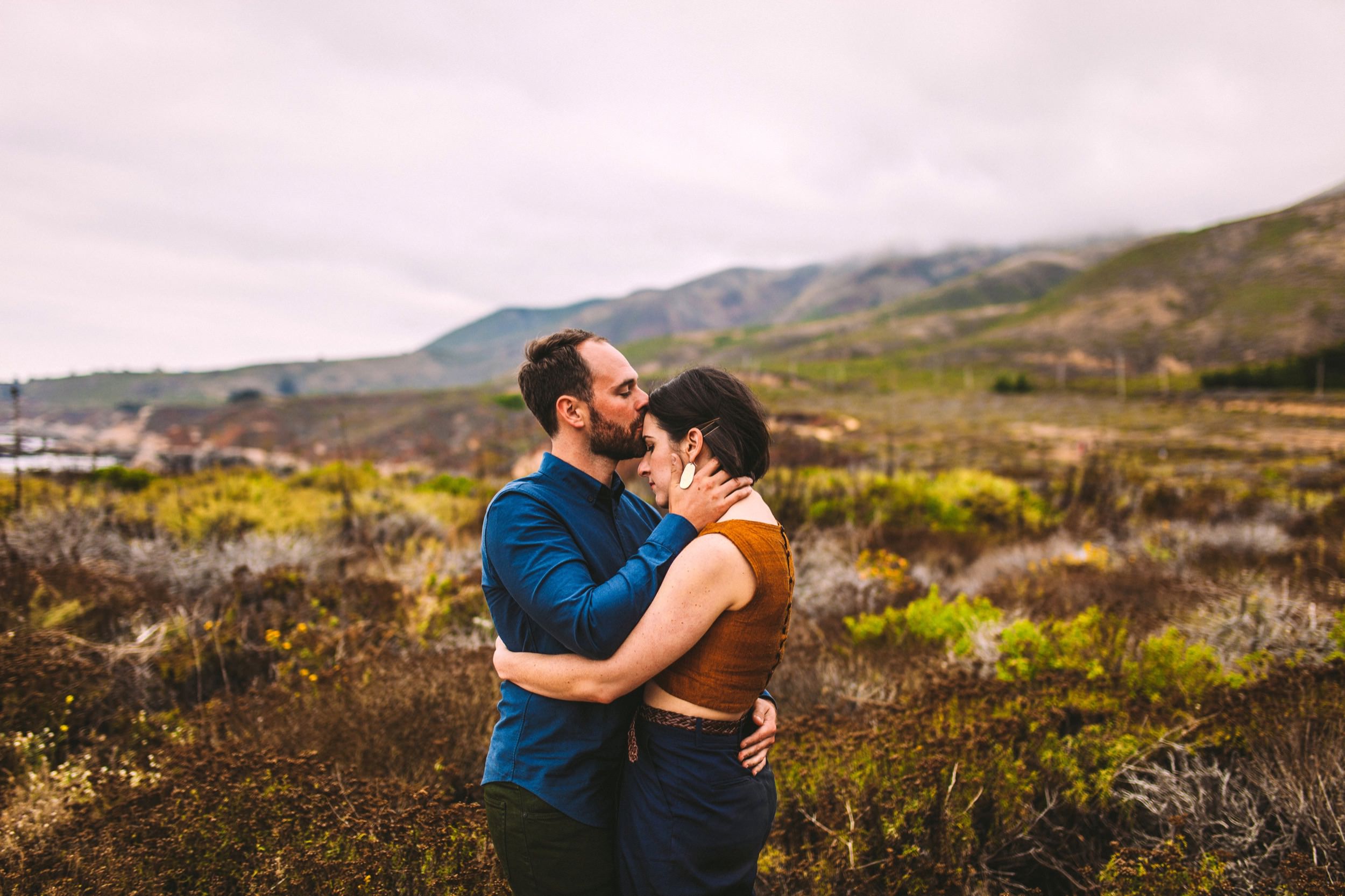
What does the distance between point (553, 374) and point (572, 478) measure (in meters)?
0.32

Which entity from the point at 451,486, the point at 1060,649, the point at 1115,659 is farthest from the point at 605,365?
the point at 451,486

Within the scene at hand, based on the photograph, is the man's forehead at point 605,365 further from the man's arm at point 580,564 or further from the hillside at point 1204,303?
the hillside at point 1204,303

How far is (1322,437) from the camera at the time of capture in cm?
2684

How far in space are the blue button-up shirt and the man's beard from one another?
0.10 metres

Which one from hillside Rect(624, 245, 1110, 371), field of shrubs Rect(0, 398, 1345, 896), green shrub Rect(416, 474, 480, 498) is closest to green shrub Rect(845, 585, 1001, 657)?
field of shrubs Rect(0, 398, 1345, 896)

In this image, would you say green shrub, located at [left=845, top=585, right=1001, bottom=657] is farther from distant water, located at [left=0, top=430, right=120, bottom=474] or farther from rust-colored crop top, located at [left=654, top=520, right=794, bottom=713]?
distant water, located at [left=0, top=430, right=120, bottom=474]

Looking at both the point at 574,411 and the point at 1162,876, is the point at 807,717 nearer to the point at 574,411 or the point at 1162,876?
the point at 1162,876

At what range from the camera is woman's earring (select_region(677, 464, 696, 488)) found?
1.76 metres

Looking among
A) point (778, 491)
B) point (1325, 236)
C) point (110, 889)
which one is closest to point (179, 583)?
point (110, 889)

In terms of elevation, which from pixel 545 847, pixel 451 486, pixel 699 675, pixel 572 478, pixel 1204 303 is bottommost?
pixel 451 486

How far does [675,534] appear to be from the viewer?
1.67 meters

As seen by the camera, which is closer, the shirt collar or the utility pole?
the shirt collar

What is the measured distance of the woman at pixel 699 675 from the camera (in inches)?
61.9

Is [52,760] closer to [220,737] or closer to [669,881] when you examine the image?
[220,737]
